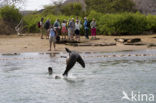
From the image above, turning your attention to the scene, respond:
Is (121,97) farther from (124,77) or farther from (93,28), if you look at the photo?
(93,28)

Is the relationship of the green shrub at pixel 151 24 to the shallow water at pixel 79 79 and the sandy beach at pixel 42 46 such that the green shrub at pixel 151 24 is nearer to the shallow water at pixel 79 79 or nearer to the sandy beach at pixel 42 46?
the sandy beach at pixel 42 46

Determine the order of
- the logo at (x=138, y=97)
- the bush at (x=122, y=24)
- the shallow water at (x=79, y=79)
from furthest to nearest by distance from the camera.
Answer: the bush at (x=122, y=24), the shallow water at (x=79, y=79), the logo at (x=138, y=97)

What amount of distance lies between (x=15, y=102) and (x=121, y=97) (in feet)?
12.0

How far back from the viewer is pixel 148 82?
16.7m

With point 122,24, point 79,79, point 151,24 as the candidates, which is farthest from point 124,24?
point 79,79

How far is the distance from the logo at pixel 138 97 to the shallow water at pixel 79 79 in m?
0.25

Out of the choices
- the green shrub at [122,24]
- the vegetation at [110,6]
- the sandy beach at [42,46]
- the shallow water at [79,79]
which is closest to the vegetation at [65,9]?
the vegetation at [110,6]

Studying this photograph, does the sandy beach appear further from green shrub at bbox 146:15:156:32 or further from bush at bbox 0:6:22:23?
bush at bbox 0:6:22:23

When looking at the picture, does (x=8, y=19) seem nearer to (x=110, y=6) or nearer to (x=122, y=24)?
(x=122, y=24)

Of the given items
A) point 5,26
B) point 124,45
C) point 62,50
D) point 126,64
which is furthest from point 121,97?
point 5,26

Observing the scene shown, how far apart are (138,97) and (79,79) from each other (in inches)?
152

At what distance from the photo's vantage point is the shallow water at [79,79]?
1447 cm

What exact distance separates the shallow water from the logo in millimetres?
250

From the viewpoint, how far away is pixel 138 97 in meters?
14.1
